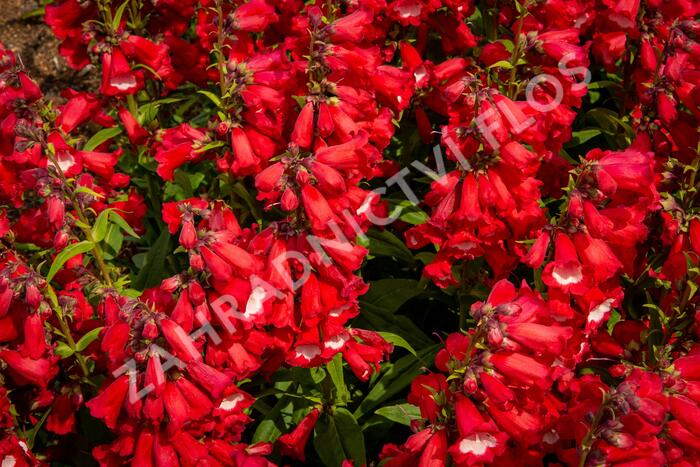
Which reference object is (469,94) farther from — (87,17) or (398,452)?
(87,17)

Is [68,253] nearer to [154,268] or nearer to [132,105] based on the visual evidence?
[154,268]

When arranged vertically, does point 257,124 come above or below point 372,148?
above

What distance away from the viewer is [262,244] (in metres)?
3.58

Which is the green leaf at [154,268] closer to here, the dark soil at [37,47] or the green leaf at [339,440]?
the green leaf at [339,440]

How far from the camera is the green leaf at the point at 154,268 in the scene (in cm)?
499

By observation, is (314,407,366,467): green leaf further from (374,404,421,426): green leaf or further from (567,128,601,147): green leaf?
(567,128,601,147): green leaf

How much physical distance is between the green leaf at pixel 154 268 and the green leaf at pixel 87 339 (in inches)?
41.4

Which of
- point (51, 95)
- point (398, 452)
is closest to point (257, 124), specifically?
point (398, 452)

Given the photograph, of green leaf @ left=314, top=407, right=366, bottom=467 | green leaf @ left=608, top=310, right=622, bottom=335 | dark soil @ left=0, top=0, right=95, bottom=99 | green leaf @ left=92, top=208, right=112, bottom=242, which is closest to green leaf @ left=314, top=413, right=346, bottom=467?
green leaf @ left=314, top=407, right=366, bottom=467

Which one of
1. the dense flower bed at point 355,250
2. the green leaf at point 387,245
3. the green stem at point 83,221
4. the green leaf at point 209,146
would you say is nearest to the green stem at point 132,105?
the dense flower bed at point 355,250

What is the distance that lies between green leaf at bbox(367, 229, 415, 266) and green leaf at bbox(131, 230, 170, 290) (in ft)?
4.54

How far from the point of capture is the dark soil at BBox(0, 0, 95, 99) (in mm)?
8969

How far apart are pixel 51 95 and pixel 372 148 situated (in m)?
5.91

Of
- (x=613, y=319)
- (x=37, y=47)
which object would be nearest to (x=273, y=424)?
(x=613, y=319)
